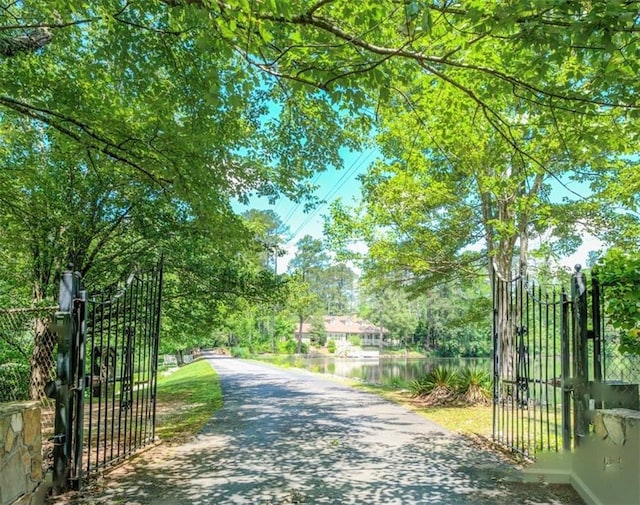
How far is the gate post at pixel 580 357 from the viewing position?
14.1 ft

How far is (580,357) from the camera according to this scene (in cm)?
438

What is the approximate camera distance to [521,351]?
5.80 meters

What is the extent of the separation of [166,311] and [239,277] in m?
2.08

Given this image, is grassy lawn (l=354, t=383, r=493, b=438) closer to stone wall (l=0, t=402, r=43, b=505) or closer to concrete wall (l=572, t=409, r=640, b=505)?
concrete wall (l=572, t=409, r=640, b=505)

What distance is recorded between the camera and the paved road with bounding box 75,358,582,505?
4.14m

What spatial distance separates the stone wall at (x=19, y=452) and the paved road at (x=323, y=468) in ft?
2.60

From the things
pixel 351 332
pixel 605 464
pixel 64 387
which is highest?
pixel 64 387

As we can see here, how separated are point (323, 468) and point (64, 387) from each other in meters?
2.66

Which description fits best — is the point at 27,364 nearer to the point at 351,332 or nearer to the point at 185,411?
the point at 185,411

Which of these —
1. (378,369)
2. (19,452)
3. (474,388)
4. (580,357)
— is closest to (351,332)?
(378,369)

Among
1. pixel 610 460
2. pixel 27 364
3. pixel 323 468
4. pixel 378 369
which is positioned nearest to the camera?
pixel 610 460

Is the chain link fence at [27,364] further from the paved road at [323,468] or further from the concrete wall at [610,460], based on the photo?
the concrete wall at [610,460]

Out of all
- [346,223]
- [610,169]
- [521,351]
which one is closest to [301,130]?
[346,223]

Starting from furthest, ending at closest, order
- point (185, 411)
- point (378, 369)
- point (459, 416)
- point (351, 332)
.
A: point (351, 332)
point (378, 369)
point (185, 411)
point (459, 416)
